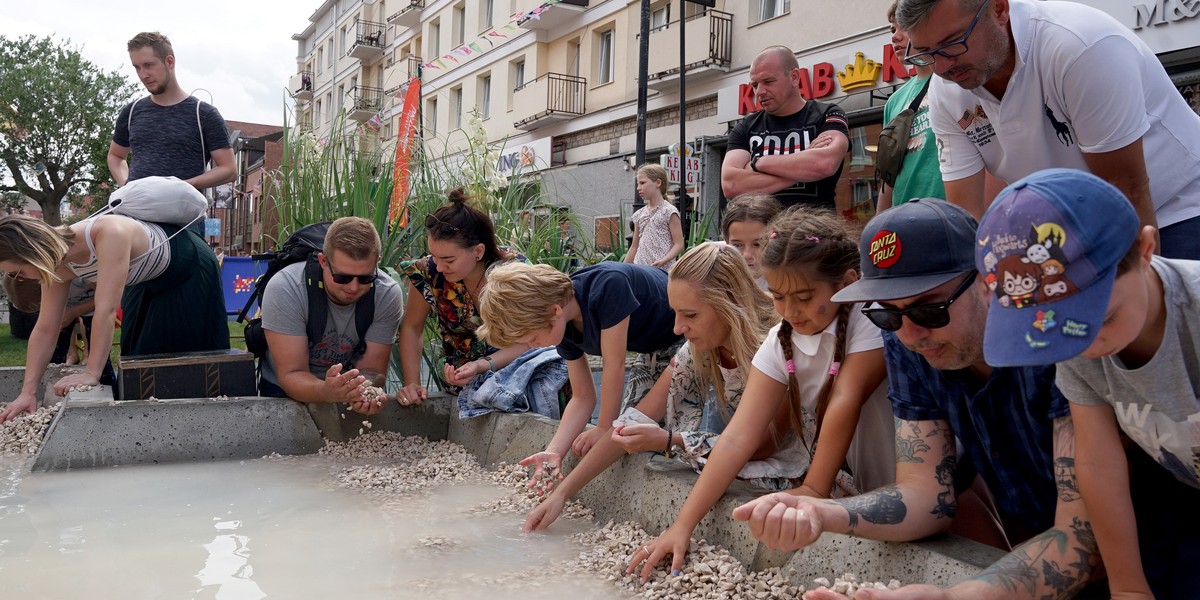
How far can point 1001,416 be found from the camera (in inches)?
73.2

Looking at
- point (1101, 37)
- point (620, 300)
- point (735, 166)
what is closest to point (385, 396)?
point (620, 300)

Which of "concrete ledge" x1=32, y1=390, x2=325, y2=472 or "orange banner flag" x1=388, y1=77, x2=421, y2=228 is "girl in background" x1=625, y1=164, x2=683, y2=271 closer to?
"orange banner flag" x1=388, y1=77, x2=421, y2=228

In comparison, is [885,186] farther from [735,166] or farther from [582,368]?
[582,368]

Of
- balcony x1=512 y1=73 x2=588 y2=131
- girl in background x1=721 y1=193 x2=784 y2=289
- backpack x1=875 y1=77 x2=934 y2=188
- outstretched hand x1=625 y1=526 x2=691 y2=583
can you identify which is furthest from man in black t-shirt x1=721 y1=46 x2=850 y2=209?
balcony x1=512 y1=73 x2=588 y2=131

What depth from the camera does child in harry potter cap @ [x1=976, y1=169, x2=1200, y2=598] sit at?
1.19 meters

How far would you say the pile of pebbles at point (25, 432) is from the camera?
403cm

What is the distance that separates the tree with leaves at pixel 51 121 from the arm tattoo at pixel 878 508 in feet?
75.4

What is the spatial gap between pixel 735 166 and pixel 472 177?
232 centimetres

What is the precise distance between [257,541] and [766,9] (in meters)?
10.5

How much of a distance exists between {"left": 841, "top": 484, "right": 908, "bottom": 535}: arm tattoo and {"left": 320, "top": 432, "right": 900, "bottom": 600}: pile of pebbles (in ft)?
0.43

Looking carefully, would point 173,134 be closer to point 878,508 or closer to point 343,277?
point 343,277

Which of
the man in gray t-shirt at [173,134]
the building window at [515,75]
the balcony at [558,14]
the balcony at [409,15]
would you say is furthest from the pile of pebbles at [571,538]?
the balcony at [409,15]

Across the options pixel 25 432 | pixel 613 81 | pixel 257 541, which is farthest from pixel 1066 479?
pixel 613 81

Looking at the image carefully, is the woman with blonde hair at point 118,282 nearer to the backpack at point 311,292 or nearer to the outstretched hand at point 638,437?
the backpack at point 311,292
